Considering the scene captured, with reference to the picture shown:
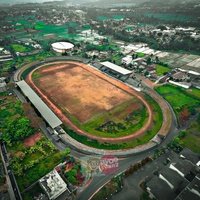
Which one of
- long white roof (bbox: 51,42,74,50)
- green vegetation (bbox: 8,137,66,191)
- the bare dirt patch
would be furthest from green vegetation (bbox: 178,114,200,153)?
long white roof (bbox: 51,42,74,50)

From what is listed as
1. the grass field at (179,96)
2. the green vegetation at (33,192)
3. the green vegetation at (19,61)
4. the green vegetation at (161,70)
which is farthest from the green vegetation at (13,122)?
the green vegetation at (161,70)

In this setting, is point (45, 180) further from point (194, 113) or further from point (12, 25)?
point (12, 25)

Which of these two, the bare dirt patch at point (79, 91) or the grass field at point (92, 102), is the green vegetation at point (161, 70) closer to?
the grass field at point (92, 102)

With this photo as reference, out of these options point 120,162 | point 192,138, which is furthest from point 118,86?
point 120,162

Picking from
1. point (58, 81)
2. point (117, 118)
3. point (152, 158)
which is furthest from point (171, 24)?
point (152, 158)

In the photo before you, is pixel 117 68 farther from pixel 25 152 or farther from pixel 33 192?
pixel 33 192
